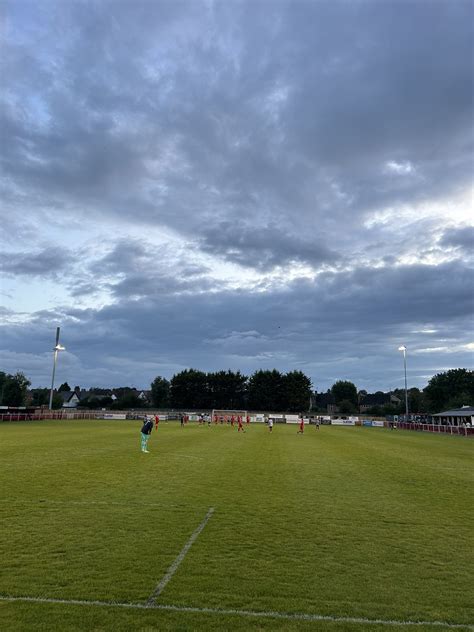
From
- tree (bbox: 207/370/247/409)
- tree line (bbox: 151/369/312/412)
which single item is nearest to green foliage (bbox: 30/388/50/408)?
tree line (bbox: 151/369/312/412)

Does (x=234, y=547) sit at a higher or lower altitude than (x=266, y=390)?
lower

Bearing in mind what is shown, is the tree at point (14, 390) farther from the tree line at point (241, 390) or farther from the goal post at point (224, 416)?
the goal post at point (224, 416)

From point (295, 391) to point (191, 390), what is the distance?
96.7ft

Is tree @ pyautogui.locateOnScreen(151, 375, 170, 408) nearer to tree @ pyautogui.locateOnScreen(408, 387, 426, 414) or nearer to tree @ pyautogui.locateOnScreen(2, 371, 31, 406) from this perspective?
tree @ pyautogui.locateOnScreen(2, 371, 31, 406)

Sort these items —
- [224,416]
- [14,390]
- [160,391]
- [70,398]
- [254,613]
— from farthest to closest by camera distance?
[70,398]
[160,391]
[14,390]
[224,416]
[254,613]

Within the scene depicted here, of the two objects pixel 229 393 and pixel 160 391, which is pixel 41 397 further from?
pixel 229 393

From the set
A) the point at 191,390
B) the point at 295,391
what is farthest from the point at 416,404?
the point at 191,390

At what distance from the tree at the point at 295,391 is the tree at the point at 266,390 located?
144 cm

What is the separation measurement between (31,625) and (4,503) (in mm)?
7177

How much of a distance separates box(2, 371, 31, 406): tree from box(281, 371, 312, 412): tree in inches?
2842

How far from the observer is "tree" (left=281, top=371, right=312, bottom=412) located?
12862 centimetres

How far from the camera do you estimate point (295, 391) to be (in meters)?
129

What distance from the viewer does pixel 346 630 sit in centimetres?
566

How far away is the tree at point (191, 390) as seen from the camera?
439ft
